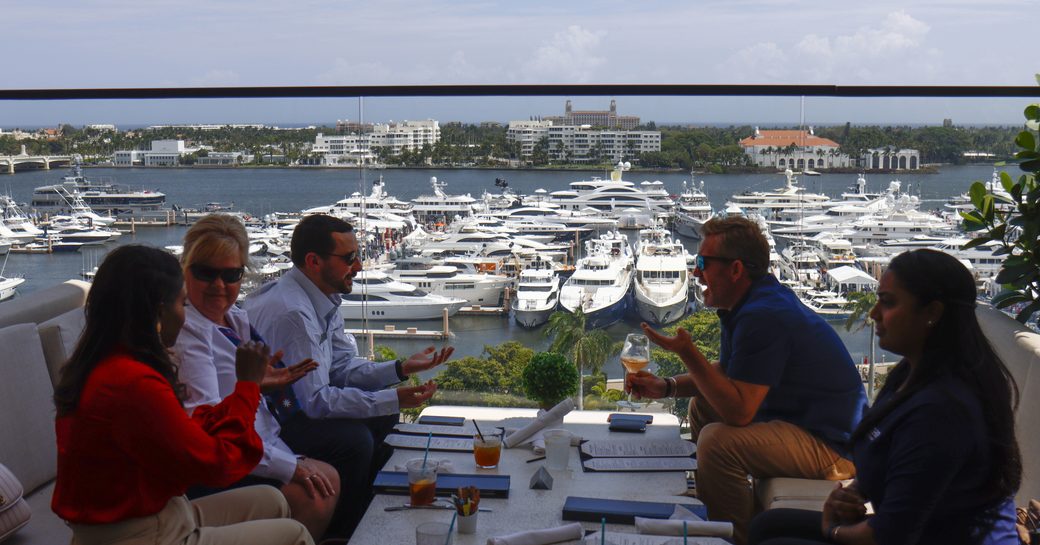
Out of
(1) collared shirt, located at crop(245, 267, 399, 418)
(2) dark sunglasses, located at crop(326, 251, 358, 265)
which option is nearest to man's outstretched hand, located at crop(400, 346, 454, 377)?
(1) collared shirt, located at crop(245, 267, 399, 418)

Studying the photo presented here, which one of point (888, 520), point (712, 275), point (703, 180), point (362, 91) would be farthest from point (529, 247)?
point (888, 520)

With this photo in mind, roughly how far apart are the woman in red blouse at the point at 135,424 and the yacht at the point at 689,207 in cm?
284

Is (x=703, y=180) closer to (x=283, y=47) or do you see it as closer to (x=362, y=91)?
(x=362, y=91)

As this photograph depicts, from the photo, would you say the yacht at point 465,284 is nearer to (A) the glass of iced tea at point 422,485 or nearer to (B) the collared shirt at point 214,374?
(B) the collared shirt at point 214,374

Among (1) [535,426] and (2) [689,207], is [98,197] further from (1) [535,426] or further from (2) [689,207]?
(1) [535,426]

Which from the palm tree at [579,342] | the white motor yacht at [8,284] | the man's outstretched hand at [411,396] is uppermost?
the white motor yacht at [8,284]

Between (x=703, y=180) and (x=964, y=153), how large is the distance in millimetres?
1157

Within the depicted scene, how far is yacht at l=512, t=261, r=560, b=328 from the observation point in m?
5.28

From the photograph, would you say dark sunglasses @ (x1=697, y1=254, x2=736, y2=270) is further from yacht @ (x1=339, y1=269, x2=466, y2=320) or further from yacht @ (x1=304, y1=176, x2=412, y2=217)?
yacht @ (x1=304, y1=176, x2=412, y2=217)

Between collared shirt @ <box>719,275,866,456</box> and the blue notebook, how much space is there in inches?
23.6

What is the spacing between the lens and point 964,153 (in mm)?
4375

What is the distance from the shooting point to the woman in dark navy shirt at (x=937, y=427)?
170cm

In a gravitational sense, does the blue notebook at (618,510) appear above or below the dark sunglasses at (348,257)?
below

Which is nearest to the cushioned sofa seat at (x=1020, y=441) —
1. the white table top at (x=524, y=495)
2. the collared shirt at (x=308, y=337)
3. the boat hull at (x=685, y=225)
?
the white table top at (x=524, y=495)
